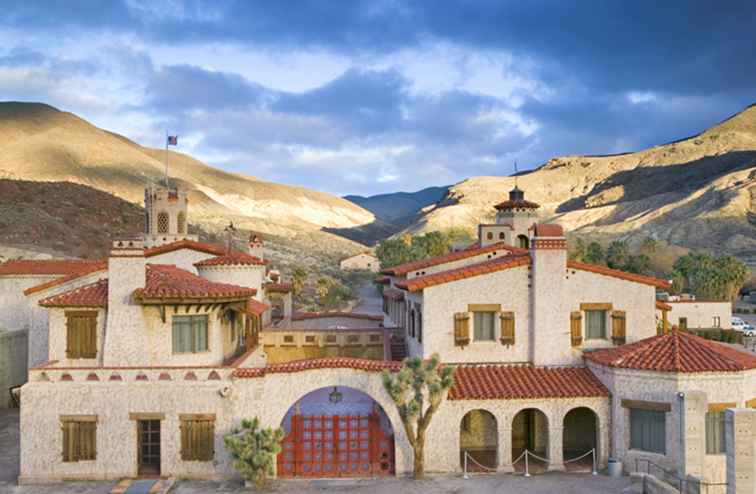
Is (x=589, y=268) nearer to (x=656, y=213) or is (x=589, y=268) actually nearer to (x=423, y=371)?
(x=423, y=371)

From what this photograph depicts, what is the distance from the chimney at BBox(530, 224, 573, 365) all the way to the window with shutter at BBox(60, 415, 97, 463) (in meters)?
16.1

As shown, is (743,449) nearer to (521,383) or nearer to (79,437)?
(521,383)

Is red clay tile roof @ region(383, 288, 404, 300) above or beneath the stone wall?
above

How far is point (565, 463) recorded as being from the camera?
24.4 m

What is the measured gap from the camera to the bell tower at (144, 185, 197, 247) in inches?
1780

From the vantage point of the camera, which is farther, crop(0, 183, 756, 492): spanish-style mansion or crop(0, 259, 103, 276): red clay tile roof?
crop(0, 259, 103, 276): red clay tile roof

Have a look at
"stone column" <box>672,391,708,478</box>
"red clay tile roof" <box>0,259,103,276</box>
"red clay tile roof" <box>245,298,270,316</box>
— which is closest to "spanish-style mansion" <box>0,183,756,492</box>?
"stone column" <box>672,391,708,478</box>

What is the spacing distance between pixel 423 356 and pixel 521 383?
386cm

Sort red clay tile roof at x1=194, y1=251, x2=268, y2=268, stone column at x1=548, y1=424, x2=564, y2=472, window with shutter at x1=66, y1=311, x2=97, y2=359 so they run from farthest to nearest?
red clay tile roof at x1=194, y1=251, x2=268, y2=268 → window with shutter at x1=66, y1=311, x2=97, y2=359 → stone column at x1=548, y1=424, x2=564, y2=472

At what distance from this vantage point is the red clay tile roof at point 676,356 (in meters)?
22.5

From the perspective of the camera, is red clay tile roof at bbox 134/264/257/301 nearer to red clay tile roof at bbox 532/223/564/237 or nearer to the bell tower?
red clay tile roof at bbox 532/223/564/237

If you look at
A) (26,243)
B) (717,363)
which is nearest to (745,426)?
(717,363)

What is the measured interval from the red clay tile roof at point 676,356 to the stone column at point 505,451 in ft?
14.3

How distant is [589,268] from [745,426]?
9.64 meters
